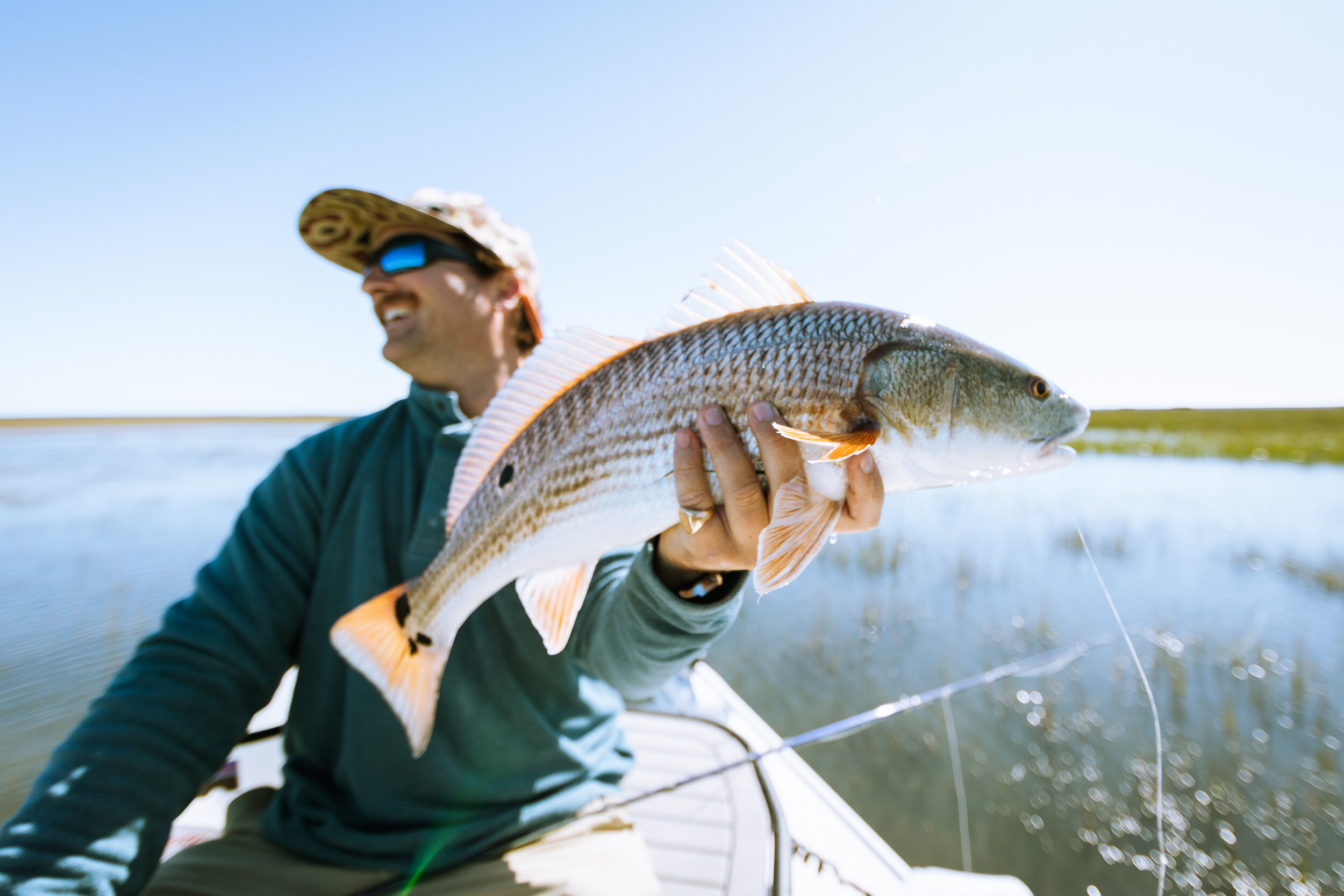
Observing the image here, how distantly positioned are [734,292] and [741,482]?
24.3 inches

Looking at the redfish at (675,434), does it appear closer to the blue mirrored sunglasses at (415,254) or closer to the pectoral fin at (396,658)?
the pectoral fin at (396,658)

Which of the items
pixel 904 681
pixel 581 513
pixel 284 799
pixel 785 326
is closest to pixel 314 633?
pixel 284 799

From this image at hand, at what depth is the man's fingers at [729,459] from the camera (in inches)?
67.1

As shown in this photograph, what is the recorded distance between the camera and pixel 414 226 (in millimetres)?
3043

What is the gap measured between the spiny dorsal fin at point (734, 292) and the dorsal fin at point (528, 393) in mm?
178

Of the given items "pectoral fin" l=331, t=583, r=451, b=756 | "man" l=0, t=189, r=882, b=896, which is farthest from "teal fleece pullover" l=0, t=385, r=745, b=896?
"pectoral fin" l=331, t=583, r=451, b=756

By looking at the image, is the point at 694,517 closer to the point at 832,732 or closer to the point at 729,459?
the point at 729,459

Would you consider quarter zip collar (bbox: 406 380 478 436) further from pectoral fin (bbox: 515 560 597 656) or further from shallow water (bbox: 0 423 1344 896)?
shallow water (bbox: 0 423 1344 896)

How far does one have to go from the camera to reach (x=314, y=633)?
2.47m

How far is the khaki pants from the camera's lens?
79.0 inches

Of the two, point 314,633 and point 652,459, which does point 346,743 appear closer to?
point 314,633

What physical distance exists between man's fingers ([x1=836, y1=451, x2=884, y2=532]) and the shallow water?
13.9ft

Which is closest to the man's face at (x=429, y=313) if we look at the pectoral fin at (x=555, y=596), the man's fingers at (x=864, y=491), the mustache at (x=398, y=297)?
the mustache at (x=398, y=297)

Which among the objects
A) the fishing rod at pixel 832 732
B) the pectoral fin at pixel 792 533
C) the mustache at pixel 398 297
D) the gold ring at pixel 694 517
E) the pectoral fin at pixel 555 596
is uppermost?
the mustache at pixel 398 297
